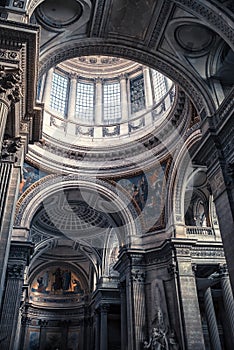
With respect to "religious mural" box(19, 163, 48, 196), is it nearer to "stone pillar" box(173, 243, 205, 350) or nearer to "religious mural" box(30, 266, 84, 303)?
"stone pillar" box(173, 243, 205, 350)

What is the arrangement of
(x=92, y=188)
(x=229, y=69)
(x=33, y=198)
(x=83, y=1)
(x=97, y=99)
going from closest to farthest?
(x=83, y=1), (x=229, y=69), (x=33, y=198), (x=92, y=188), (x=97, y=99)

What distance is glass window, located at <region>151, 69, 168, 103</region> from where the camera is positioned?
17.0 meters

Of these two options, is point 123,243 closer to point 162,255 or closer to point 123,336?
point 162,255

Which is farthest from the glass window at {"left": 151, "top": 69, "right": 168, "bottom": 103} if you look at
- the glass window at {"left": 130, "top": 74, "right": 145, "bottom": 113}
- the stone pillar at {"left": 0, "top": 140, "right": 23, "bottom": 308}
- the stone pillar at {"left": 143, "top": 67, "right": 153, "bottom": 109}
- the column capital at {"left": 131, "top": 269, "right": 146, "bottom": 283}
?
the stone pillar at {"left": 0, "top": 140, "right": 23, "bottom": 308}

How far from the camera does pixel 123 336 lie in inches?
560

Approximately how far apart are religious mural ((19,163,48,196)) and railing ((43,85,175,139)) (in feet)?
6.75

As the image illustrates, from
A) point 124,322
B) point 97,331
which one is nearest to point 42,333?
point 97,331

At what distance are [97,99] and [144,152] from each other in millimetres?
5372

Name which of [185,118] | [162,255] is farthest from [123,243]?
[185,118]

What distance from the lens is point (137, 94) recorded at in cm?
1902

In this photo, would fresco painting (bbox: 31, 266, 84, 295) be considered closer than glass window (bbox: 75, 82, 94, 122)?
No

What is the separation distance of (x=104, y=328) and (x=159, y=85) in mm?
14019

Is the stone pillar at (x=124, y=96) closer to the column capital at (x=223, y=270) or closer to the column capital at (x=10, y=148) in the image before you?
the column capital at (x=223, y=270)

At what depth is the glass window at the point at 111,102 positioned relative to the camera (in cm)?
1891
